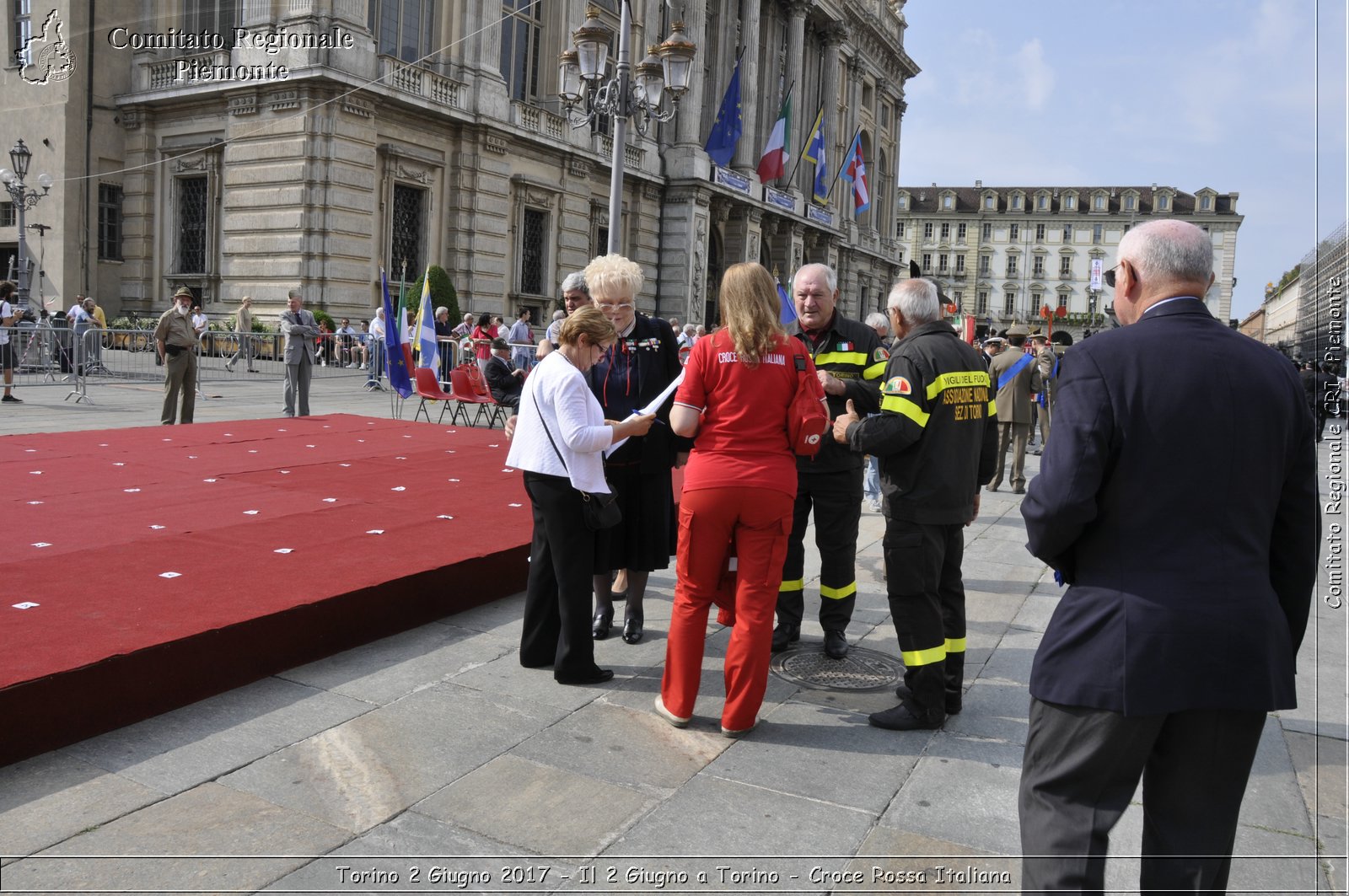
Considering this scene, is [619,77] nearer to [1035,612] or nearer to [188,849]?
[1035,612]

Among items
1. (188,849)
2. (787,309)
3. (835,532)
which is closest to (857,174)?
(787,309)

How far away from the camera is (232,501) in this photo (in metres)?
7.38

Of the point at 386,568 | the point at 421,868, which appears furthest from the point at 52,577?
the point at 421,868

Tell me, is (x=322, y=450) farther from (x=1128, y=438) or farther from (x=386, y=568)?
(x=1128, y=438)

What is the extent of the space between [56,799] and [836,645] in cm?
366

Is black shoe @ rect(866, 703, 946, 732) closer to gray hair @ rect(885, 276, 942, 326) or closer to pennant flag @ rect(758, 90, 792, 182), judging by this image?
gray hair @ rect(885, 276, 942, 326)

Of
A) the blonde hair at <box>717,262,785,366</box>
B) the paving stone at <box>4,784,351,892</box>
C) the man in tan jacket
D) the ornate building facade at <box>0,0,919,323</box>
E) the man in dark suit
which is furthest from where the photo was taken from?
the ornate building facade at <box>0,0,919,323</box>

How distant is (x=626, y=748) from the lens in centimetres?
412

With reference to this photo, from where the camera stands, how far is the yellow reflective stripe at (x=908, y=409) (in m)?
4.44

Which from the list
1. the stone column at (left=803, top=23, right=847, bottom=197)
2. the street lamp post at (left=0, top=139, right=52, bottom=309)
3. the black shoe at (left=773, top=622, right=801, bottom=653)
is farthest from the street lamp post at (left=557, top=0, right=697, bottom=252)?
the stone column at (left=803, top=23, right=847, bottom=197)

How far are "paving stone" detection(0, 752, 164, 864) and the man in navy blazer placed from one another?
289 centimetres

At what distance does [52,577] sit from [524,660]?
8.13 feet

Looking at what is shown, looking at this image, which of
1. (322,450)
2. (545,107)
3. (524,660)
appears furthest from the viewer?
(545,107)

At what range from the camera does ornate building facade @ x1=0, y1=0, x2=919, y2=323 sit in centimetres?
2248
